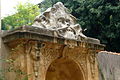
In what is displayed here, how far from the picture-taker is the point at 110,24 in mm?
14070

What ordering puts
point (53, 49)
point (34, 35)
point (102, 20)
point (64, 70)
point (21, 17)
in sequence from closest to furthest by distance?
point (34, 35) < point (53, 49) < point (64, 70) < point (102, 20) < point (21, 17)

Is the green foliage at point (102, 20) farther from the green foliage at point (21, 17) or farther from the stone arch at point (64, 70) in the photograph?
the green foliage at point (21, 17)

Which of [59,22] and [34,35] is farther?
[59,22]

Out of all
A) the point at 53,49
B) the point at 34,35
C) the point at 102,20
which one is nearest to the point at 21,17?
the point at 102,20

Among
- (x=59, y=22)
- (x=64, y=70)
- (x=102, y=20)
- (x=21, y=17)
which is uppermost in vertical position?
(x=21, y=17)

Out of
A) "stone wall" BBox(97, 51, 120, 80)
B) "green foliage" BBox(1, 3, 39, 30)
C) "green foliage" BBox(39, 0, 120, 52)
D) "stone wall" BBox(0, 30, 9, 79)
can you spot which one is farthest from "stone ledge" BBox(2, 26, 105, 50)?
"green foliage" BBox(1, 3, 39, 30)

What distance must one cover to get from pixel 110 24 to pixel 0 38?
819 centimetres

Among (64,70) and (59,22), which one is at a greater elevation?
(59,22)

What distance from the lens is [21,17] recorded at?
22.4 metres

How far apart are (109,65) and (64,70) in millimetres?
2768

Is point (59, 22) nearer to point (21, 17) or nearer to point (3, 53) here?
point (3, 53)

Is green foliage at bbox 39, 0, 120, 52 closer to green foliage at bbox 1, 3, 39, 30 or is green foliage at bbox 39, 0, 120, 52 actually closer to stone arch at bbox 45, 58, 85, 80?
stone arch at bbox 45, 58, 85, 80

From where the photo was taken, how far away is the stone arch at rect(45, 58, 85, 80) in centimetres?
838

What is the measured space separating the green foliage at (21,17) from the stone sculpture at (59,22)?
1363 cm
